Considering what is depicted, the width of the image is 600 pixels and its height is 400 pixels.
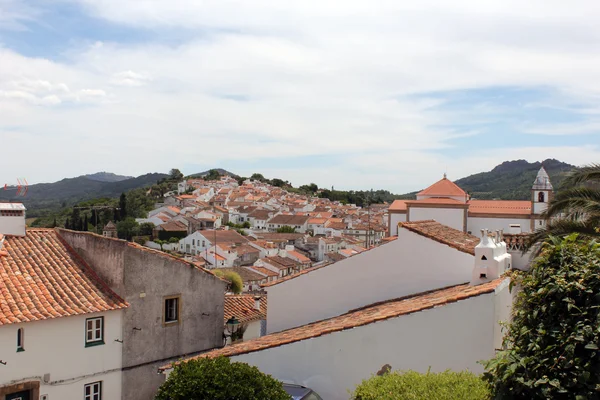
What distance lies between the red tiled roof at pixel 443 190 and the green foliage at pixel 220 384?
3881 cm

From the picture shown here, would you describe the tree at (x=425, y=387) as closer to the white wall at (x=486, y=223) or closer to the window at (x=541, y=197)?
the white wall at (x=486, y=223)

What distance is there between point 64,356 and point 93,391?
53.2 inches

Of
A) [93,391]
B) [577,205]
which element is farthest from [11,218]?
[577,205]

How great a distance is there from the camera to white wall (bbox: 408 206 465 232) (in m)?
43.9

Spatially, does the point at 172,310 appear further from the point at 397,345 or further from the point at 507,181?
the point at 507,181

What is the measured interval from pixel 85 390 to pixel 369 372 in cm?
733

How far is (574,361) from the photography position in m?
4.90

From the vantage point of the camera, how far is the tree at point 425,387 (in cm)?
707

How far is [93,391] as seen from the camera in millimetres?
13367

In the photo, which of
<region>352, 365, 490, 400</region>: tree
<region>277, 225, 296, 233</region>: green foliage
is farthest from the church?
<region>277, 225, 296, 233</region>: green foliage

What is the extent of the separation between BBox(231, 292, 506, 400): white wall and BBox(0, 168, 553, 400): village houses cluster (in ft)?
0.06

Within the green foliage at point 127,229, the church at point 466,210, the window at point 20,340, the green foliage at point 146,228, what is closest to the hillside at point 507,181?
the church at point 466,210

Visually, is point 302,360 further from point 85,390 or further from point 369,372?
point 85,390

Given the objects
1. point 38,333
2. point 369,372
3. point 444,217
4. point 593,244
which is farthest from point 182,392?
point 444,217
